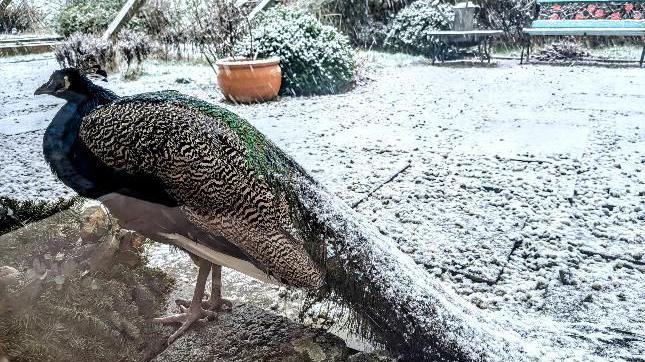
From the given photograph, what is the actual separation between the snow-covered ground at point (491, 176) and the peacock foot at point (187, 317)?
10cm

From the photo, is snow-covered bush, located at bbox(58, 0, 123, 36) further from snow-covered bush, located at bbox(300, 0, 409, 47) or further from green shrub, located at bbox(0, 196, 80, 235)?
snow-covered bush, located at bbox(300, 0, 409, 47)

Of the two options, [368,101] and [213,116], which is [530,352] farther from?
[368,101]

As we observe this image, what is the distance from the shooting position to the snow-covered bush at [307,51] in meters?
3.12

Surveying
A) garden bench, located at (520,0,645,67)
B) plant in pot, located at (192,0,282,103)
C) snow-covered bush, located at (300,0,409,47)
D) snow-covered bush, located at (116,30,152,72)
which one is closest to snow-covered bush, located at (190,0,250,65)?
plant in pot, located at (192,0,282,103)

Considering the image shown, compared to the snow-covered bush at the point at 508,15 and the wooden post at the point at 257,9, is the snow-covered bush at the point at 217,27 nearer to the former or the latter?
the wooden post at the point at 257,9

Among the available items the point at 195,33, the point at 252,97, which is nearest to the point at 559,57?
the point at 252,97

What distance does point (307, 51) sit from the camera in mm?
3328

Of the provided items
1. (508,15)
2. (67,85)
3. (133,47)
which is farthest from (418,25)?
(67,85)

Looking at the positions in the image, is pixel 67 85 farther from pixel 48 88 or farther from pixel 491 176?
pixel 491 176

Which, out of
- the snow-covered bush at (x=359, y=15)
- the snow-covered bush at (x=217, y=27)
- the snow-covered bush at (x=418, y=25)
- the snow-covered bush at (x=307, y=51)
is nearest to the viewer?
the snow-covered bush at (x=217, y=27)

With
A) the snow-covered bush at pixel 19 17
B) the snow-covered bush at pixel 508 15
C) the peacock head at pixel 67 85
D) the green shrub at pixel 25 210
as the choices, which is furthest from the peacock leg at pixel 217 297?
the snow-covered bush at pixel 508 15

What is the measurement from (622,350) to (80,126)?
39.8 inches

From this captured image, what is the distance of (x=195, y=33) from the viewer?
4.66 ft

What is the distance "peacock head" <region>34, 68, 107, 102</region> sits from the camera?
0.76m
